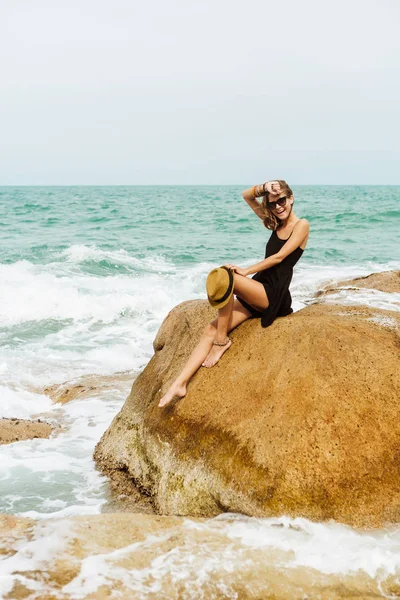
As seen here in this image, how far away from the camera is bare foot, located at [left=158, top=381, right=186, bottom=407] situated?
186 inches

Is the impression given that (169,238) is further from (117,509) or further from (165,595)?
(165,595)

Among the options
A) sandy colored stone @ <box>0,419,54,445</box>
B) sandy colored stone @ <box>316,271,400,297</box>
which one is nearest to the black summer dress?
sandy colored stone @ <box>0,419,54,445</box>

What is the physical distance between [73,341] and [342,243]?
15.5 metres

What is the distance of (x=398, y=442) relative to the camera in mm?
4031

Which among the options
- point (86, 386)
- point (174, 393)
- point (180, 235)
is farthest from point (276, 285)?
point (180, 235)

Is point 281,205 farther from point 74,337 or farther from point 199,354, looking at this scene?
point 74,337

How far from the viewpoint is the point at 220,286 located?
15.3 ft

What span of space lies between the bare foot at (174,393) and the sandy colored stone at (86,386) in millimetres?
3031

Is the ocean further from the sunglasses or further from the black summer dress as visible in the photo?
the sunglasses

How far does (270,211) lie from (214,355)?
48.3 inches

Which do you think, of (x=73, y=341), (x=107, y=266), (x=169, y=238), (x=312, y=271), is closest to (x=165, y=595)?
(x=73, y=341)

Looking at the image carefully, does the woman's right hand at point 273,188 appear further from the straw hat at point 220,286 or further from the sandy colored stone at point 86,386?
the sandy colored stone at point 86,386

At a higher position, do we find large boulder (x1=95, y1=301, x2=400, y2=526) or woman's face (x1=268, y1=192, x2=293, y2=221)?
woman's face (x1=268, y1=192, x2=293, y2=221)

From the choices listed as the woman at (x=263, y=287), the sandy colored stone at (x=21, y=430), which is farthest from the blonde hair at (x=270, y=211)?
the sandy colored stone at (x=21, y=430)
